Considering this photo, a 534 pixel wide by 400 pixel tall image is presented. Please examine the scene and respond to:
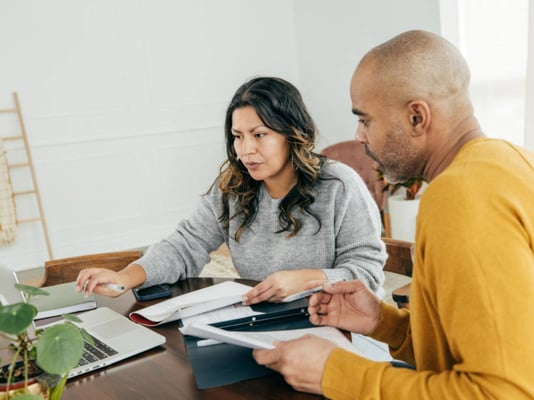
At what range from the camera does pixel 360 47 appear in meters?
4.66

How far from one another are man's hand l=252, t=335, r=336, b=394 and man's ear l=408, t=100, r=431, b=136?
1.31 ft

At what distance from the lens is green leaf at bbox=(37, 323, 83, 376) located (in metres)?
0.66

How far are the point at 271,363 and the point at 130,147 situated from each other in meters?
4.38

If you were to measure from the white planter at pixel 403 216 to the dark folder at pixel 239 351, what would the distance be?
2.63 m

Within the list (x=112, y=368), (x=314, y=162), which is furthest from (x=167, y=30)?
(x=112, y=368)

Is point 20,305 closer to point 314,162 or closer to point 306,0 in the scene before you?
point 314,162

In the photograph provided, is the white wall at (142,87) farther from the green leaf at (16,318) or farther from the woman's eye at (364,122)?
the green leaf at (16,318)

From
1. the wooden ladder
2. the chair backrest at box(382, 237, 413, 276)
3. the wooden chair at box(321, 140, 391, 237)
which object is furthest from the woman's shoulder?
the wooden ladder

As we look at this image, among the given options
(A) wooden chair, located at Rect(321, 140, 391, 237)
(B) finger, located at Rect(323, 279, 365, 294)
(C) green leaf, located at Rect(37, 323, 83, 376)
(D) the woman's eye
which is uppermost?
(D) the woman's eye

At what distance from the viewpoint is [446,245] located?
775 mm

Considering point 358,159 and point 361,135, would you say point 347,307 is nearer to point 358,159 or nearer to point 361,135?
point 361,135

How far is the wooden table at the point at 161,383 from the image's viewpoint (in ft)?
3.16

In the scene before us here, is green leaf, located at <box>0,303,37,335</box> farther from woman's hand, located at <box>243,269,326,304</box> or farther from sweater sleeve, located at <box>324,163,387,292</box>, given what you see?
sweater sleeve, located at <box>324,163,387,292</box>

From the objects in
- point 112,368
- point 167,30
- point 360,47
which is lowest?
point 112,368
